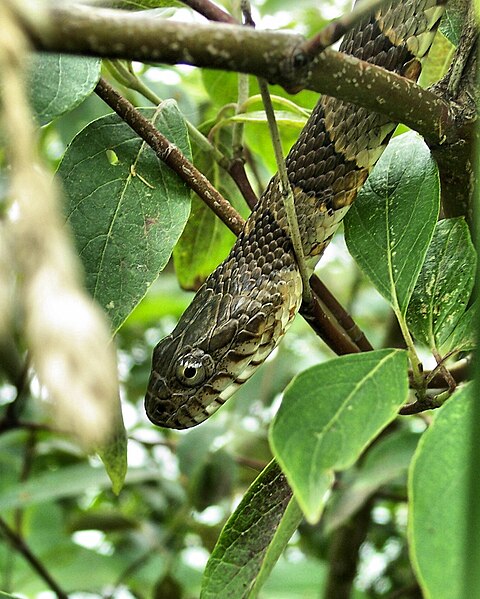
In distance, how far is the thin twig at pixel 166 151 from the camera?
1438mm

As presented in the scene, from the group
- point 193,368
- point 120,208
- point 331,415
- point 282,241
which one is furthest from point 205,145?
point 331,415

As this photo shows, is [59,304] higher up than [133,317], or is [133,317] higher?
[59,304]

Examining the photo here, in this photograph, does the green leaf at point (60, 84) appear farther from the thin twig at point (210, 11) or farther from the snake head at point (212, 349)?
the snake head at point (212, 349)

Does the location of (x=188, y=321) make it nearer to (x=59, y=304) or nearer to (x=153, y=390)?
(x=153, y=390)

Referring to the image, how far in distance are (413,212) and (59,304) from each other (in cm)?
93

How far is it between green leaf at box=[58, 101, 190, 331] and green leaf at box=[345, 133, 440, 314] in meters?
0.30

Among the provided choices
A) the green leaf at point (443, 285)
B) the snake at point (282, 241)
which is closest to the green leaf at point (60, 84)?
the snake at point (282, 241)

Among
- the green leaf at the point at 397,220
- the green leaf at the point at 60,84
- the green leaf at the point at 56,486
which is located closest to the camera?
the green leaf at the point at 397,220

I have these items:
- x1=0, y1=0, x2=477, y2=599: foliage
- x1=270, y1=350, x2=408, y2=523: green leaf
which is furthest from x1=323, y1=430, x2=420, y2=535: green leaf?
x1=270, y1=350, x2=408, y2=523: green leaf

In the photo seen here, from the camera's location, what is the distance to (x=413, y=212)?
1.29 meters

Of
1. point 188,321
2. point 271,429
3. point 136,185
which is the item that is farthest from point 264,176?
point 271,429

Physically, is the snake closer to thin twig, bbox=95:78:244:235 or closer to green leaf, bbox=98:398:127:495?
thin twig, bbox=95:78:244:235

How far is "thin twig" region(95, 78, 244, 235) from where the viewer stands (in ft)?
4.72

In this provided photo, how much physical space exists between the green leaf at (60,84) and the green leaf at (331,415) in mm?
628
